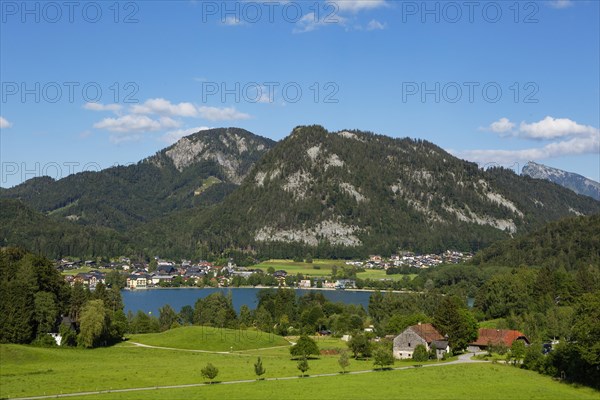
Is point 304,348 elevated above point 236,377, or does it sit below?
above

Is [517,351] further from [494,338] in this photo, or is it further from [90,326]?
[90,326]

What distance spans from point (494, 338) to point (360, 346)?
58.9 feet

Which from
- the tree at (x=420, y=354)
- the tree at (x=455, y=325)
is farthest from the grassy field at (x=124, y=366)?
the tree at (x=455, y=325)

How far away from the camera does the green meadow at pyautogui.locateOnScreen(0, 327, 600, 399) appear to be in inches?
2173

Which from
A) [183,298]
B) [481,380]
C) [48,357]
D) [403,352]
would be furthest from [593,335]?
[183,298]

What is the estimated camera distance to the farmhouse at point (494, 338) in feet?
284

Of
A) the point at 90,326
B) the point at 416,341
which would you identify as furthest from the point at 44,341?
the point at 416,341

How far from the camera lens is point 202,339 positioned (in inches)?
3765

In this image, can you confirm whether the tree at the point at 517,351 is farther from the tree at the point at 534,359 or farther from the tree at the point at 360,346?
the tree at the point at 360,346

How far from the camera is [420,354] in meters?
81.2

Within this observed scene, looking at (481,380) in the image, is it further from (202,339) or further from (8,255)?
(8,255)

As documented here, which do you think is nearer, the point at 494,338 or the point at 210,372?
the point at 210,372

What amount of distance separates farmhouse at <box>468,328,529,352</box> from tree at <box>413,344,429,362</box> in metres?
9.63

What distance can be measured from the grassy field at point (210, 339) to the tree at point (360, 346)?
17238 mm
